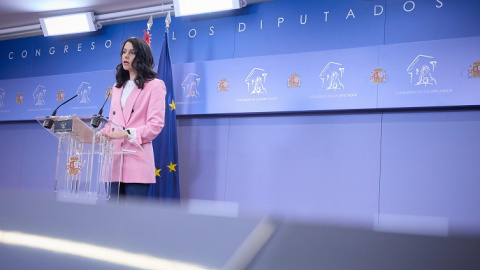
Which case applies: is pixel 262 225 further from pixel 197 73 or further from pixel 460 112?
pixel 197 73

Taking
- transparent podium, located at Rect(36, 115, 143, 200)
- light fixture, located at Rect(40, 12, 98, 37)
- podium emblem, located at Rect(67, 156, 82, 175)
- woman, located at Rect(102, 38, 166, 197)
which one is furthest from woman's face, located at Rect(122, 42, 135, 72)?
light fixture, located at Rect(40, 12, 98, 37)

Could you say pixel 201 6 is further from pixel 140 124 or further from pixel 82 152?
pixel 82 152

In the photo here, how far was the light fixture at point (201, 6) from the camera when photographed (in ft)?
14.4

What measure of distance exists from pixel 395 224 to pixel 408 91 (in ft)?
11.1

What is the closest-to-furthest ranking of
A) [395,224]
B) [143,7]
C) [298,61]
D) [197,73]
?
1. [395,224]
2. [298,61]
3. [197,73]
4. [143,7]

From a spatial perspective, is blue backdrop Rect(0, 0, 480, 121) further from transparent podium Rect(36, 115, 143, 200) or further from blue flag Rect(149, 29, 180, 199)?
transparent podium Rect(36, 115, 143, 200)

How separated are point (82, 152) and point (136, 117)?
36 centimetres

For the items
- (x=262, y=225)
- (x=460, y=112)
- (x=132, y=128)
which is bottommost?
(x=262, y=225)

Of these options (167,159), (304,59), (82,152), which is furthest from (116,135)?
(304,59)

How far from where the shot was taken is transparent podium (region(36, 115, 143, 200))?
233cm

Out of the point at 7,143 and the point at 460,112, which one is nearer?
the point at 460,112

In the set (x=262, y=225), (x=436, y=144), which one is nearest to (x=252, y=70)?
(x=436, y=144)

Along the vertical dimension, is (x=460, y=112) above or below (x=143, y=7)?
below

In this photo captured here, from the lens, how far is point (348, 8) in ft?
13.2
